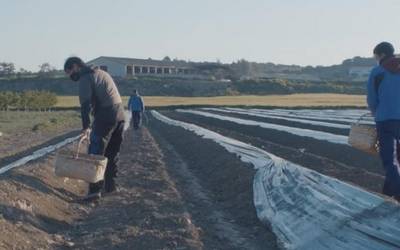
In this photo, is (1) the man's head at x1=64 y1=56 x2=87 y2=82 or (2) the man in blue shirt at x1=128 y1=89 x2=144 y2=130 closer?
(1) the man's head at x1=64 y1=56 x2=87 y2=82

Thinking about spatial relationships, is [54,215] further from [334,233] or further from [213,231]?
[334,233]

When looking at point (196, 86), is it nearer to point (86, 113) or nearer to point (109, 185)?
point (109, 185)

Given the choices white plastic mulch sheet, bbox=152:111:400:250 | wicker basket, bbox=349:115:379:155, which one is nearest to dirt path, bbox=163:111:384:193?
wicker basket, bbox=349:115:379:155

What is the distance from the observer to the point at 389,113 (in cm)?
699

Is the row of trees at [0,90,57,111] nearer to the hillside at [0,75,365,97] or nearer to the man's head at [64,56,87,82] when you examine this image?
the hillside at [0,75,365,97]

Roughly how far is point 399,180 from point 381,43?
1420 mm

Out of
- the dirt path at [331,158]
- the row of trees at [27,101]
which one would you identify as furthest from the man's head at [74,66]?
the row of trees at [27,101]

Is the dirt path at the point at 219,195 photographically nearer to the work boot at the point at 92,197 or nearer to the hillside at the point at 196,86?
the work boot at the point at 92,197

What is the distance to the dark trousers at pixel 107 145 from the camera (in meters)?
8.85

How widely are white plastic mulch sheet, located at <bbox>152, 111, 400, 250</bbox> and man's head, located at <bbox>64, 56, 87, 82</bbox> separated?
8.90 feet

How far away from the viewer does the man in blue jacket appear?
22.9ft

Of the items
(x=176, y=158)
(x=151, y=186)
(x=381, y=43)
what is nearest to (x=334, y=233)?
(x=381, y=43)

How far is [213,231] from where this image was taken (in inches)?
292

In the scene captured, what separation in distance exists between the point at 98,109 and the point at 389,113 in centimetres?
368
